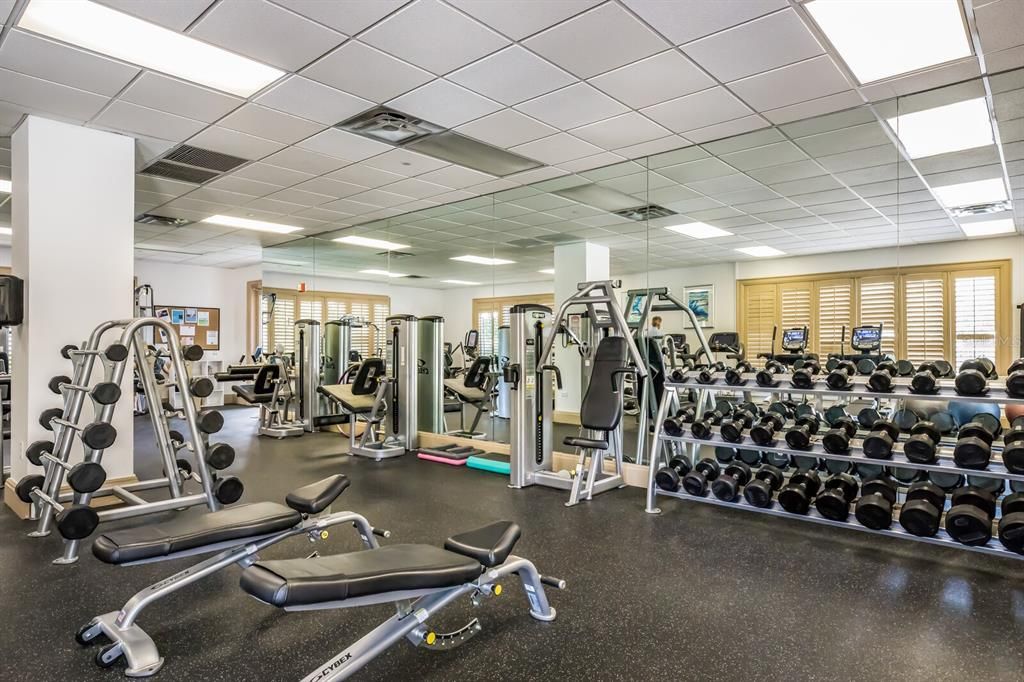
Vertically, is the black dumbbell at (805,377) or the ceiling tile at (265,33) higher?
the ceiling tile at (265,33)

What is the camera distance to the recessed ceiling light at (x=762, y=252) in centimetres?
504

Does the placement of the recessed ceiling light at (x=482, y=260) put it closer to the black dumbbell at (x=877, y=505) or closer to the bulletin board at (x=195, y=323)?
the black dumbbell at (x=877, y=505)

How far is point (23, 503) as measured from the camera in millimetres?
3730

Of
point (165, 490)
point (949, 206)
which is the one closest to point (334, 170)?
point (165, 490)

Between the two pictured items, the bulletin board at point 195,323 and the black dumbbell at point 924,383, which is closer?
the black dumbbell at point 924,383

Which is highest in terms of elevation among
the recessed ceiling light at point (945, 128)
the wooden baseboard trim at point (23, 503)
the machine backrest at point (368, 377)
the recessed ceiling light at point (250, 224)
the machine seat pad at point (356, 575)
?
the recessed ceiling light at point (250, 224)

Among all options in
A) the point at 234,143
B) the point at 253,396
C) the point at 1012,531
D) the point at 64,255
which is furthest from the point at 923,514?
the point at 253,396

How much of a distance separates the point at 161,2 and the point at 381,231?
4.68 metres

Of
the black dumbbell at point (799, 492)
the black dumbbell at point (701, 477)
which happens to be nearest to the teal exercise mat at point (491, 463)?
the black dumbbell at point (701, 477)

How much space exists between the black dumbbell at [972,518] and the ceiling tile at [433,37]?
Result: 3.31 m

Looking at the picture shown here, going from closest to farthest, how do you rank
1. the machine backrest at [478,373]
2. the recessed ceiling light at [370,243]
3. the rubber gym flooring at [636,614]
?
1. the rubber gym flooring at [636,614]
2. the machine backrest at [478,373]
3. the recessed ceiling light at [370,243]

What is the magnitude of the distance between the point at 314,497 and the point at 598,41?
2688 mm

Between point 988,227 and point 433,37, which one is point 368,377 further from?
point 988,227

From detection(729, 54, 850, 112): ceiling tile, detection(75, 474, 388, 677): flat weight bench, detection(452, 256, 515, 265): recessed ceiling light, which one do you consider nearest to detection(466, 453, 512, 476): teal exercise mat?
detection(452, 256, 515, 265): recessed ceiling light
